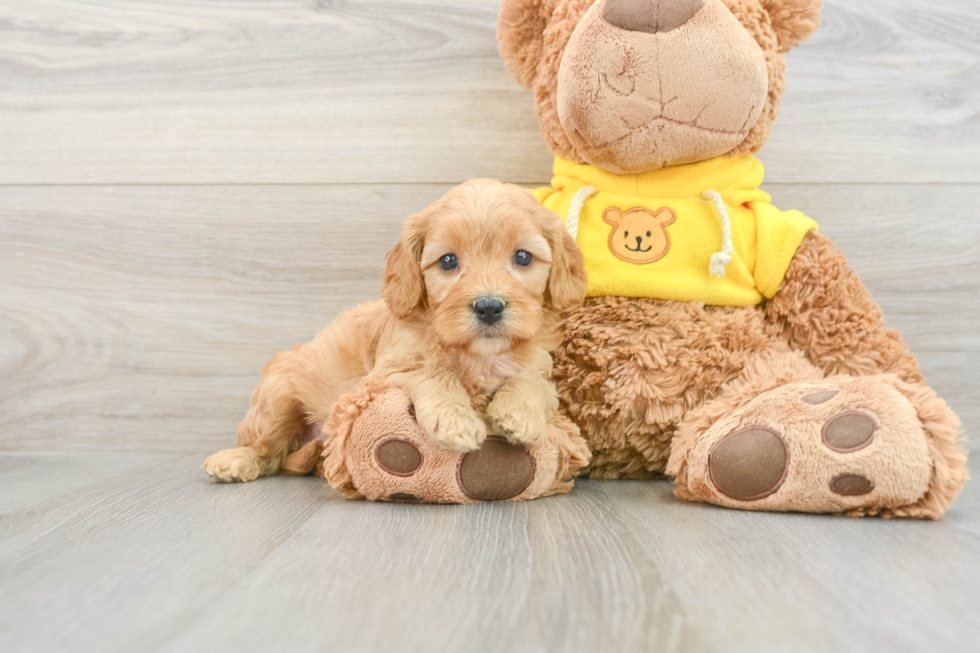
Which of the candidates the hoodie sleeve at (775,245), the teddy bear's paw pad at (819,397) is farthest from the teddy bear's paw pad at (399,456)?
the hoodie sleeve at (775,245)

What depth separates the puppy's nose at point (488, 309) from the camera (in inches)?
44.9

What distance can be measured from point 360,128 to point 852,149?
4.29ft

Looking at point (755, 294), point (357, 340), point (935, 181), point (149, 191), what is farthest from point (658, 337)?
point (149, 191)

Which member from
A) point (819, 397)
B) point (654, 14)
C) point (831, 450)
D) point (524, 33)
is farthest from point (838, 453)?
point (524, 33)

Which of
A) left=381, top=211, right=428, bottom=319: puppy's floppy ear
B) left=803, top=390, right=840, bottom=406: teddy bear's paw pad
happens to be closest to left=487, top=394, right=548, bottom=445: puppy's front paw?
left=381, top=211, right=428, bottom=319: puppy's floppy ear

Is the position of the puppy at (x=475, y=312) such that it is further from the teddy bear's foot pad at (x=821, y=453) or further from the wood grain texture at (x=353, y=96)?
the wood grain texture at (x=353, y=96)

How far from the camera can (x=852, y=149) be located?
180cm

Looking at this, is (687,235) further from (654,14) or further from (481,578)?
(481,578)

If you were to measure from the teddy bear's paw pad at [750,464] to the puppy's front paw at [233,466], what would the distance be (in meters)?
0.98

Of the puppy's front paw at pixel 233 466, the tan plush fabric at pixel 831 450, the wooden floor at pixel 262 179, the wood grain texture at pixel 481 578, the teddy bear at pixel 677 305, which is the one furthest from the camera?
the wooden floor at pixel 262 179

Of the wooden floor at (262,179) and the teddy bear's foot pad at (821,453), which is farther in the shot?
the wooden floor at (262,179)

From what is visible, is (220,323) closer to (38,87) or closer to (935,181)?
(38,87)

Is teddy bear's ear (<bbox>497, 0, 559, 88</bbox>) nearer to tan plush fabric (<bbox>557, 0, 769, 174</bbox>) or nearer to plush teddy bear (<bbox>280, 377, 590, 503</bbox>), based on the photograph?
tan plush fabric (<bbox>557, 0, 769, 174</bbox>)

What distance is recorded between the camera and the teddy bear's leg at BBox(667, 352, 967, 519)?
3.52ft
